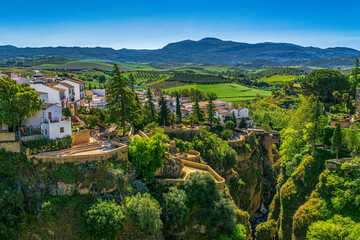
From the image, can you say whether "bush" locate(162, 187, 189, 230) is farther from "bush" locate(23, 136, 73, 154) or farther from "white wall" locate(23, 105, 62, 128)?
"white wall" locate(23, 105, 62, 128)

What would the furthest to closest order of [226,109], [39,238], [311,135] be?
[226,109] < [311,135] < [39,238]

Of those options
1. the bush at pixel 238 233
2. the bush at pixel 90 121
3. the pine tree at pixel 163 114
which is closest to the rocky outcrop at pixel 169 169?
the bush at pixel 238 233

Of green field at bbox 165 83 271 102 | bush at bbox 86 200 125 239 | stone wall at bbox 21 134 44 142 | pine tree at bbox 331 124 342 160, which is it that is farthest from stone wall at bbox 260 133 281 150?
green field at bbox 165 83 271 102

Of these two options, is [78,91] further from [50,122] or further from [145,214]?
[145,214]

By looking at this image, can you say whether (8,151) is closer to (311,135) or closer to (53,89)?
(53,89)

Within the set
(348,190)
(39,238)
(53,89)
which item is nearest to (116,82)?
(53,89)
